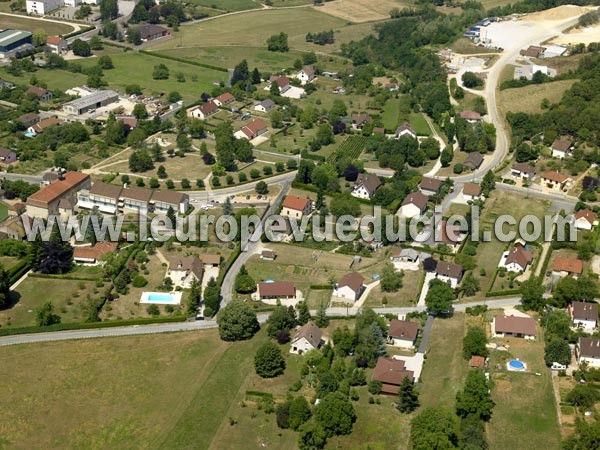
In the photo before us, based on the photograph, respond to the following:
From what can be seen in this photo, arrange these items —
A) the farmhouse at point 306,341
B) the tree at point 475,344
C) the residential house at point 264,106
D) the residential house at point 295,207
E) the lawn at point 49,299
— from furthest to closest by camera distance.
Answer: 1. the residential house at point 264,106
2. the residential house at point 295,207
3. the lawn at point 49,299
4. the farmhouse at point 306,341
5. the tree at point 475,344

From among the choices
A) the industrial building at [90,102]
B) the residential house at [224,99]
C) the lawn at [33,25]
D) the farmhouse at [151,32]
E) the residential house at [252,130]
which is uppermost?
the lawn at [33,25]

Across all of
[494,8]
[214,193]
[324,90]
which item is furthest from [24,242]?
[494,8]

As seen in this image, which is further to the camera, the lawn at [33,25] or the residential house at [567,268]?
the lawn at [33,25]

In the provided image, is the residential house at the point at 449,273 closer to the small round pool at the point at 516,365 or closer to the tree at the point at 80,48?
the small round pool at the point at 516,365

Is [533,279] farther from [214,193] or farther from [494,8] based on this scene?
[494,8]

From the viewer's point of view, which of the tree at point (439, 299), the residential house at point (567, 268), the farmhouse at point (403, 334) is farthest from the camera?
the residential house at point (567, 268)

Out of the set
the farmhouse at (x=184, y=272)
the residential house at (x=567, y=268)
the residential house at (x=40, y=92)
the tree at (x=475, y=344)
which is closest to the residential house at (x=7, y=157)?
the residential house at (x=40, y=92)

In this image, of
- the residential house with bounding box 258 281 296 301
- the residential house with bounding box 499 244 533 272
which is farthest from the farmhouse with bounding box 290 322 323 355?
the residential house with bounding box 499 244 533 272
